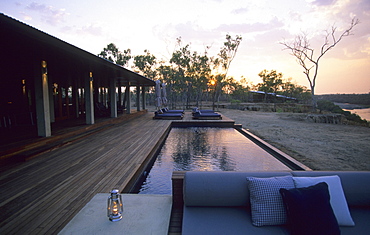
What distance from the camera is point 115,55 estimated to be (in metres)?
22.8

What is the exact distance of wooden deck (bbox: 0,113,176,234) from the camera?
1.97 meters

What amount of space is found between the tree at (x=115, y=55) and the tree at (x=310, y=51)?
54.9 ft

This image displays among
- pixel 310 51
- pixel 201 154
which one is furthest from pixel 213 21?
pixel 201 154

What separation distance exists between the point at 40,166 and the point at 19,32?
2.17 metres

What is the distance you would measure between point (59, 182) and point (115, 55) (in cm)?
2229

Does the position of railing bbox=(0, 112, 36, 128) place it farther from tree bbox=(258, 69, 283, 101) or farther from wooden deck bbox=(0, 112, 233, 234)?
tree bbox=(258, 69, 283, 101)

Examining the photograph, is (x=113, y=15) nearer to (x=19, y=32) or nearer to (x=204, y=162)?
(x=19, y=32)

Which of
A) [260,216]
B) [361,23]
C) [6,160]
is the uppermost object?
[361,23]

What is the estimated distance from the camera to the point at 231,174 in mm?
1909

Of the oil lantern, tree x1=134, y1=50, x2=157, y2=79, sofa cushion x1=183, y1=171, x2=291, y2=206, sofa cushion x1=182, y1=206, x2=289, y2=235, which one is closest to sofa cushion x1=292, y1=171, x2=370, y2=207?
sofa cushion x1=182, y1=206, x2=289, y2=235

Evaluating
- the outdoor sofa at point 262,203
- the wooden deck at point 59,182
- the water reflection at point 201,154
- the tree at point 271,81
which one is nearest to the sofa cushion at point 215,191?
the outdoor sofa at point 262,203

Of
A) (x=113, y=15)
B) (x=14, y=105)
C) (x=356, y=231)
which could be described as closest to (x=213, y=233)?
(x=356, y=231)

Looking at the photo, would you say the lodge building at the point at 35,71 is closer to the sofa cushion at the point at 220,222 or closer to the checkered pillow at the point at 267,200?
the sofa cushion at the point at 220,222

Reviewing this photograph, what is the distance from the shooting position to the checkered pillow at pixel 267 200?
64.9 inches
